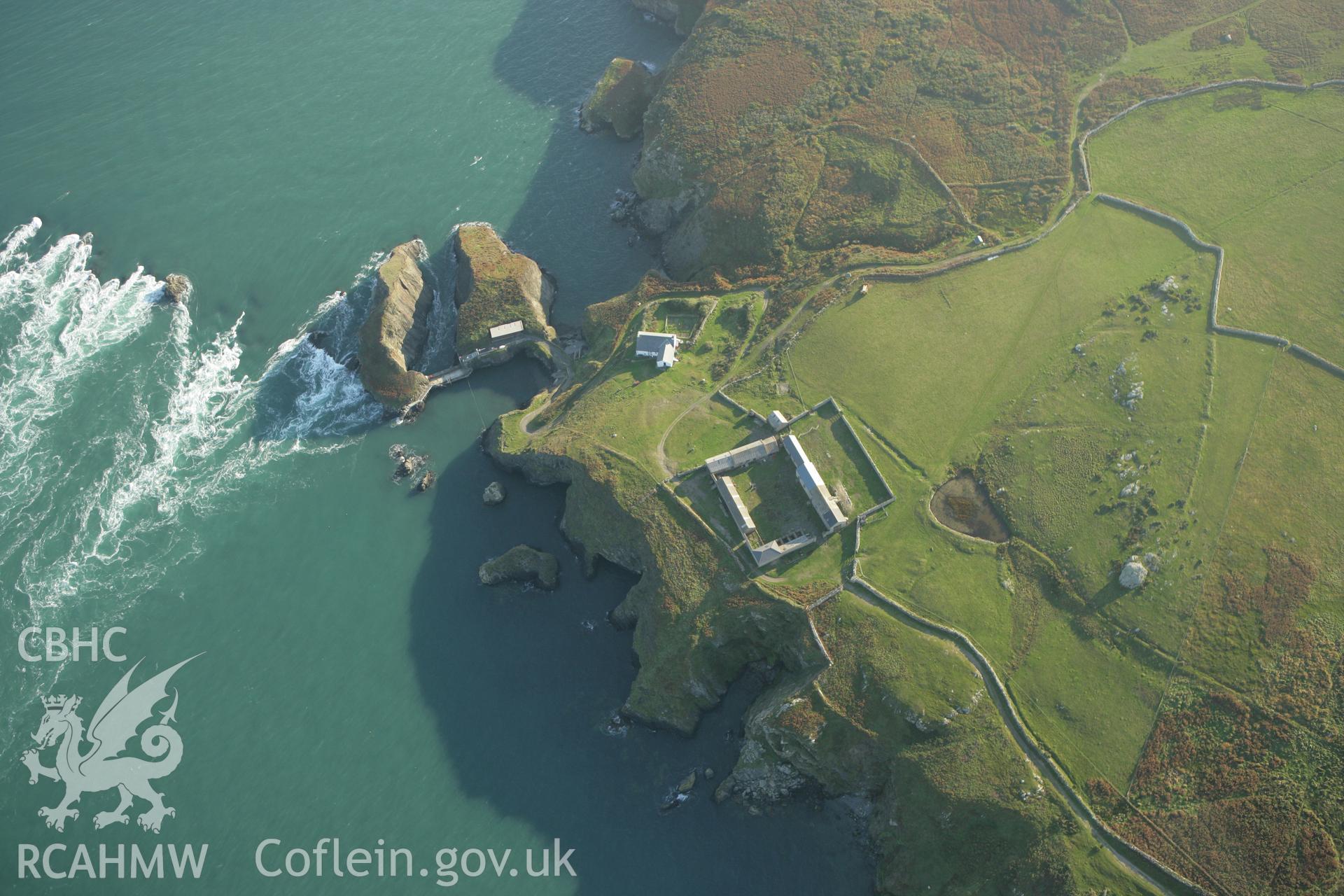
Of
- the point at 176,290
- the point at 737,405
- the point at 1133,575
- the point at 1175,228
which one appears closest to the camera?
the point at 1133,575

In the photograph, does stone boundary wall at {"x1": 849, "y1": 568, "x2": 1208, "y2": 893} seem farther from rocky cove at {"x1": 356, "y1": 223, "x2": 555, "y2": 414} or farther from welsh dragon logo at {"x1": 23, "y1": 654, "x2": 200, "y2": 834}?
welsh dragon logo at {"x1": 23, "y1": 654, "x2": 200, "y2": 834}

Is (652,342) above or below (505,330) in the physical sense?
below

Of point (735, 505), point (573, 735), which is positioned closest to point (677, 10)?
point (735, 505)

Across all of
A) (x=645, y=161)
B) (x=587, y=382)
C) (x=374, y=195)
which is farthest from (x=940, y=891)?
(x=374, y=195)

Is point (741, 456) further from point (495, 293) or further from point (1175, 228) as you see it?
point (1175, 228)

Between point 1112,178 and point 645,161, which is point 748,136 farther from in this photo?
point 1112,178

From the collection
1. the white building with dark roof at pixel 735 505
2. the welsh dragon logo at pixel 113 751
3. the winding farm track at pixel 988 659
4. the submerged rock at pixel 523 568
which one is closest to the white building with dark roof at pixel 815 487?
the winding farm track at pixel 988 659
